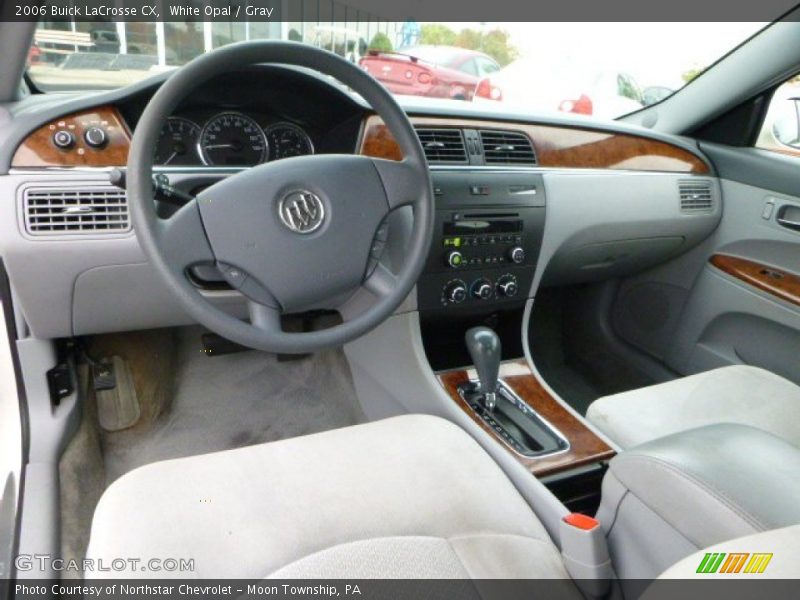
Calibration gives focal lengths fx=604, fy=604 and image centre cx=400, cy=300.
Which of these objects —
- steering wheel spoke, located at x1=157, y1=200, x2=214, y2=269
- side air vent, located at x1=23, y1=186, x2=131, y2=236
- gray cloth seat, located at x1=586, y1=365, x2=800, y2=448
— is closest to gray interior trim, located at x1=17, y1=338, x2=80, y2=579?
side air vent, located at x1=23, y1=186, x2=131, y2=236

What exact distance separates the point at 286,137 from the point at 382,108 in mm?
450

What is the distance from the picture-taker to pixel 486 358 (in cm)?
153

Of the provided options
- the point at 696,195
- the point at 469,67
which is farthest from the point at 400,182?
the point at 696,195

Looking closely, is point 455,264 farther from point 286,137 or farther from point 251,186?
point 251,186

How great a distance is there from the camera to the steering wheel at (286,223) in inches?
38.8

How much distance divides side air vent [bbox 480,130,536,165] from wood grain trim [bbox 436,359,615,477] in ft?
1.94

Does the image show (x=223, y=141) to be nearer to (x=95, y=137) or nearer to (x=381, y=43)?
(x=95, y=137)

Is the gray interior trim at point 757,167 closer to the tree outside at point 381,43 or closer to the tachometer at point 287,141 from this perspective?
the tree outside at point 381,43

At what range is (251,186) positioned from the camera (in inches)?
41.7

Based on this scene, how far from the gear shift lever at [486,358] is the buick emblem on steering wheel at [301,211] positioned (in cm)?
60

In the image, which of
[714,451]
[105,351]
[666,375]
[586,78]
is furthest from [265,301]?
[586,78]

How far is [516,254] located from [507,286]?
93mm

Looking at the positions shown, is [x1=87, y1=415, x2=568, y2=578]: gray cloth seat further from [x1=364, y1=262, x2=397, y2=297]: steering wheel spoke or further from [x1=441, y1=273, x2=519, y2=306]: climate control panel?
[x1=441, y1=273, x2=519, y2=306]: climate control panel

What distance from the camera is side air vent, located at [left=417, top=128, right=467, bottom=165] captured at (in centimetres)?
163
